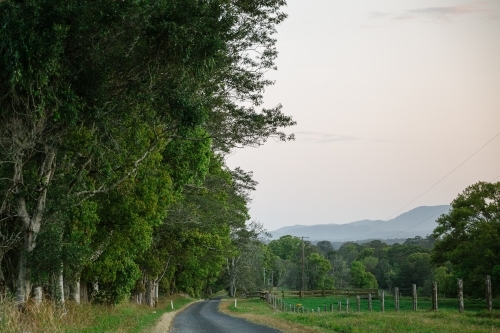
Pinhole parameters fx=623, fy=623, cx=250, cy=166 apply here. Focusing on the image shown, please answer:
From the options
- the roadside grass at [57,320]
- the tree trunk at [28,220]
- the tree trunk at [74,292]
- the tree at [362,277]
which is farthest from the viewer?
the tree at [362,277]

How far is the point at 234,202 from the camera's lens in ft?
165

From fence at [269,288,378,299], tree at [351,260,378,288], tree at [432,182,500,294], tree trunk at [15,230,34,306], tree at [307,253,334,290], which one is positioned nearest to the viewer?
tree trunk at [15,230,34,306]

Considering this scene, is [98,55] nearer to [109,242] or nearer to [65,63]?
[65,63]

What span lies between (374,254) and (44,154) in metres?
147

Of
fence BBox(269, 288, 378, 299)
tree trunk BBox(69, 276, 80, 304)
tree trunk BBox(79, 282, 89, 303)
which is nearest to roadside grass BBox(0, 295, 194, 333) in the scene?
tree trunk BBox(69, 276, 80, 304)

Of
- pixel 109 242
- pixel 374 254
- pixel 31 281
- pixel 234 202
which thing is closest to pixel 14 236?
pixel 31 281

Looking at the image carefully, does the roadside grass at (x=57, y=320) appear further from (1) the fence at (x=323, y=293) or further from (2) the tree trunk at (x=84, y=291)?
(1) the fence at (x=323, y=293)

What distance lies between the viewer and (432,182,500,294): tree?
165 feet

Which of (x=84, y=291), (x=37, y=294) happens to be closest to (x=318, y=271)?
(x=84, y=291)

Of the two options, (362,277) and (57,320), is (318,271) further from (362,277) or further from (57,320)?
(57,320)

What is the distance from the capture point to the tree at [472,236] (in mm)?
50250

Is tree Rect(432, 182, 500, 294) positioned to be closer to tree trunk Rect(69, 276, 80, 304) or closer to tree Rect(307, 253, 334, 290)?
tree trunk Rect(69, 276, 80, 304)

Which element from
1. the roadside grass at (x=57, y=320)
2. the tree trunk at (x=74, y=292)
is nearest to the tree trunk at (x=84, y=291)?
the roadside grass at (x=57, y=320)

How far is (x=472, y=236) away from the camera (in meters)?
55.0
